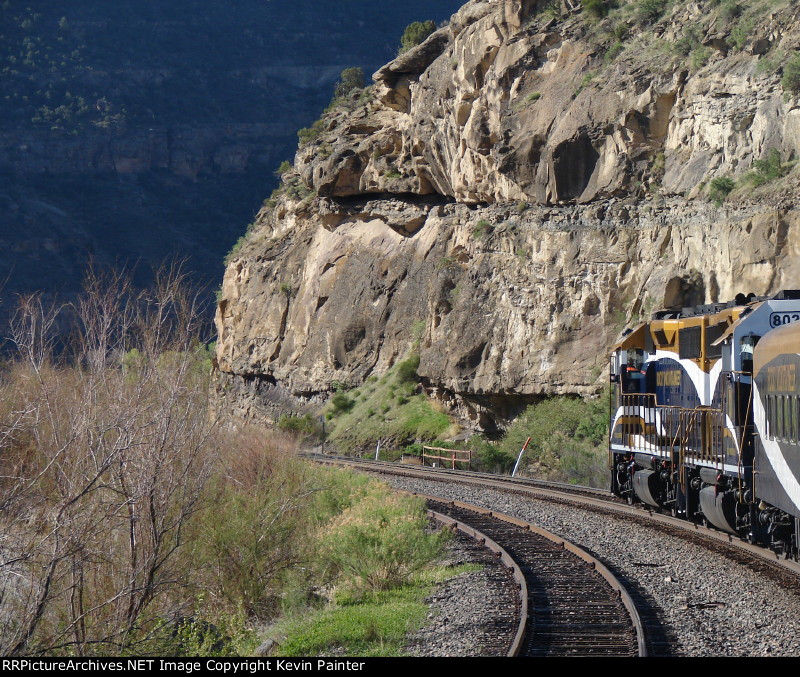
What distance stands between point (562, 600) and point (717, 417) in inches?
230

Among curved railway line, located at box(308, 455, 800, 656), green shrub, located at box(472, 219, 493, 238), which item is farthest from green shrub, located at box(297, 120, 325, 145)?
curved railway line, located at box(308, 455, 800, 656)

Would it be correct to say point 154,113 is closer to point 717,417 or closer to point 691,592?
point 717,417

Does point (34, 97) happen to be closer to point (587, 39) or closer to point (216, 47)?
point (216, 47)

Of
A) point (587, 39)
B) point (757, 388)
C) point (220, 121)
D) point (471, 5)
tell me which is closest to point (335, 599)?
point (757, 388)

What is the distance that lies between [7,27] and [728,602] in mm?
173784

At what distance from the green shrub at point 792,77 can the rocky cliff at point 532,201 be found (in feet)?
0.47

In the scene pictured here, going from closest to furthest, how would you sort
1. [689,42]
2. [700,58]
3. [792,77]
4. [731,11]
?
1. [792,77]
2. [700,58]
3. [731,11]
4. [689,42]

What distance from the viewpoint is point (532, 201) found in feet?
141

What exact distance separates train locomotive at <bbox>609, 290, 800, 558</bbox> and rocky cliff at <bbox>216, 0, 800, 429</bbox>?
10357 millimetres

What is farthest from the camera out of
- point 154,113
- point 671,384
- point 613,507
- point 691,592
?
point 154,113

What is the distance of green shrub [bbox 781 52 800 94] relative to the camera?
31.8 meters

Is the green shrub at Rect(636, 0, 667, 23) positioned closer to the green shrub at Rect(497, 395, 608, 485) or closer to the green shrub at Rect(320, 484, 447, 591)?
the green shrub at Rect(497, 395, 608, 485)

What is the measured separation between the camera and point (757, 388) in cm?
1512

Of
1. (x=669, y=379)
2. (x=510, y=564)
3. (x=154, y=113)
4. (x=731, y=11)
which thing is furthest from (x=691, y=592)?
(x=154, y=113)
